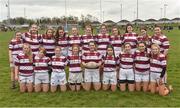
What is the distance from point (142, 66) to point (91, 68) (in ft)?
4.78

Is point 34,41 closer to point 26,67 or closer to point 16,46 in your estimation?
point 16,46

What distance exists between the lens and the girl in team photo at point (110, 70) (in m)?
9.92

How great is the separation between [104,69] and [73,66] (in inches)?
35.4

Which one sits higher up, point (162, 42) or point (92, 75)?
point (162, 42)

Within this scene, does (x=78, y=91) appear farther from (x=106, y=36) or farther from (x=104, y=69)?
(x=106, y=36)

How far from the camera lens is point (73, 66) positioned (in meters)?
9.95

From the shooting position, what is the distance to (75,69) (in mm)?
9961

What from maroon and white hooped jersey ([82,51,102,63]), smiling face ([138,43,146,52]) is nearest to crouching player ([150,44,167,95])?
smiling face ([138,43,146,52])

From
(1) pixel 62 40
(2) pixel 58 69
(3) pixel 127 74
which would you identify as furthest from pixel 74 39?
(3) pixel 127 74

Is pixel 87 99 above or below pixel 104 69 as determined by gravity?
below

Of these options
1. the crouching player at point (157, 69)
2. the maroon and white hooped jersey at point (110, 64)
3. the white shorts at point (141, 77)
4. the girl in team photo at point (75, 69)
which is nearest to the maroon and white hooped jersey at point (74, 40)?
the girl in team photo at point (75, 69)

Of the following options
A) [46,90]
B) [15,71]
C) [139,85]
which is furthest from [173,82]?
[15,71]

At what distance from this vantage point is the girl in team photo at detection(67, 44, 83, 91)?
995 centimetres

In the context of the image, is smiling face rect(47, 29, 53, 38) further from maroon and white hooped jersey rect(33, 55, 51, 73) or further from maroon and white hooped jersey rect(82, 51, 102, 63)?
maroon and white hooped jersey rect(82, 51, 102, 63)
